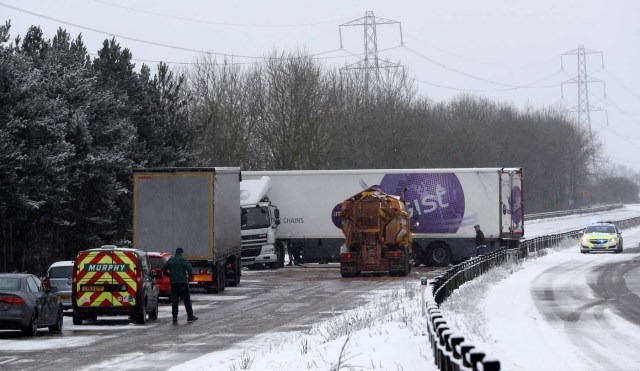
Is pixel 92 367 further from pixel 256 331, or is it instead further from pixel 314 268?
pixel 314 268

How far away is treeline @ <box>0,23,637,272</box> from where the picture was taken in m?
43.0

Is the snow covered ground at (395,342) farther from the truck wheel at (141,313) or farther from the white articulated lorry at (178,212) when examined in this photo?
the white articulated lorry at (178,212)

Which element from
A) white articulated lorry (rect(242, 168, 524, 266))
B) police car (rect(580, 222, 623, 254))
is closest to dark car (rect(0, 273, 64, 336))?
white articulated lorry (rect(242, 168, 524, 266))

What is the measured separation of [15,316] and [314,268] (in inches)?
1199

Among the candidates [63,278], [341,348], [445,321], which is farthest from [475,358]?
[63,278]

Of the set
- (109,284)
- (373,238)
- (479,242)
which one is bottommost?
(109,284)

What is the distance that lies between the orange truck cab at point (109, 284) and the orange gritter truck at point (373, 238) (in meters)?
18.1

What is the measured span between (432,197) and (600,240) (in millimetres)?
16760

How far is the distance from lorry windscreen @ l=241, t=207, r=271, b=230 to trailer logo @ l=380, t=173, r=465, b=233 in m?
5.23

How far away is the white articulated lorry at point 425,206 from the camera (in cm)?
5016

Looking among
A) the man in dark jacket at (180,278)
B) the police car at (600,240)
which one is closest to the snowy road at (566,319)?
the man in dark jacket at (180,278)

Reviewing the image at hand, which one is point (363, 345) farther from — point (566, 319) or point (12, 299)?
point (566, 319)

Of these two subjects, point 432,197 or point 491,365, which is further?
point 432,197

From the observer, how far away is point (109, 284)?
1049 inches
